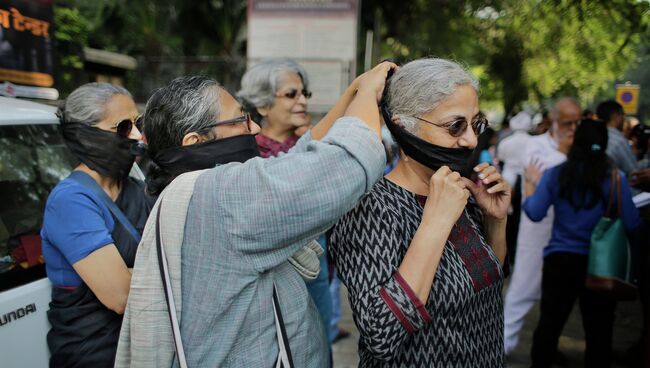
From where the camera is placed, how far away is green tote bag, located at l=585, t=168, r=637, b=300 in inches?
124

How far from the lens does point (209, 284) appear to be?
1.39m

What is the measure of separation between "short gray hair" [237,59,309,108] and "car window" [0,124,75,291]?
1121mm

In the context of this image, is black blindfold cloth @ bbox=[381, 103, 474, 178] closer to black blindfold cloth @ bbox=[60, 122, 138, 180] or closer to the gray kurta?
the gray kurta

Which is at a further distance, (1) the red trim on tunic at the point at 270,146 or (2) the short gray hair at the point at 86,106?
(1) the red trim on tunic at the point at 270,146

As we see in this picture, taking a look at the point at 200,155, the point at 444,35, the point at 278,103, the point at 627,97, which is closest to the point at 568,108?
the point at 627,97

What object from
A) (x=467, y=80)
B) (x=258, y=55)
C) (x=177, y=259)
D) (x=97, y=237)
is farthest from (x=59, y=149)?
(x=258, y=55)

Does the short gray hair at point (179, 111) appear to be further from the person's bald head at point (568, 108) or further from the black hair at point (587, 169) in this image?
the person's bald head at point (568, 108)

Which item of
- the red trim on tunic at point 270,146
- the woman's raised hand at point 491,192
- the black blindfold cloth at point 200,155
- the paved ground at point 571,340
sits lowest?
the paved ground at point 571,340

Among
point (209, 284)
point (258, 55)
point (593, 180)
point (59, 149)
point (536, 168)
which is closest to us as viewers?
point (209, 284)

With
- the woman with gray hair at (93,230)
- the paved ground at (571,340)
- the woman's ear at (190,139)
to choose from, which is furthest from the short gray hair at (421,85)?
the paved ground at (571,340)

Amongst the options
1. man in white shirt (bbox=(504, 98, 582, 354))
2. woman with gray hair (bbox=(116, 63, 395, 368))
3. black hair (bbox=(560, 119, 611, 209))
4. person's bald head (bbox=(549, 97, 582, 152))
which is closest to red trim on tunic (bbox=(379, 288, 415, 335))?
woman with gray hair (bbox=(116, 63, 395, 368))

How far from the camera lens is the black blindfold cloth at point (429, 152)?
1.68 metres

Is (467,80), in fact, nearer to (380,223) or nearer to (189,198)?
(380,223)

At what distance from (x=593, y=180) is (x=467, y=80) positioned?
6.78ft
